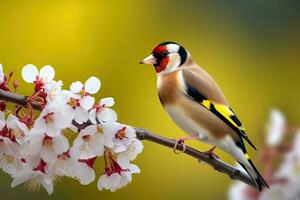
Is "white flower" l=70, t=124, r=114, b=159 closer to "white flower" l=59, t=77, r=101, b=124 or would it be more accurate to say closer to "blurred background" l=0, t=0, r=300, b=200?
"white flower" l=59, t=77, r=101, b=124

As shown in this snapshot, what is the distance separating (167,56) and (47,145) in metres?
0.34

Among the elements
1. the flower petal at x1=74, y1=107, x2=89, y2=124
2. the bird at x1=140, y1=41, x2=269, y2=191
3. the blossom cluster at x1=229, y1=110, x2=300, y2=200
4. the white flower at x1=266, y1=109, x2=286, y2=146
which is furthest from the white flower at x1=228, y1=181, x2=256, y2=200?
the flower petal at x1=74, y1=107, x2=89, y2=124

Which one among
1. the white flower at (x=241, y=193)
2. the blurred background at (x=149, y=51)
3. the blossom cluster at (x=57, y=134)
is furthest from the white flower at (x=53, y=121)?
the blurred background at (x=149, y=51)

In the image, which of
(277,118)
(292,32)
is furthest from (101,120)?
(292,32)

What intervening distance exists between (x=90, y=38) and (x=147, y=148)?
0.53m

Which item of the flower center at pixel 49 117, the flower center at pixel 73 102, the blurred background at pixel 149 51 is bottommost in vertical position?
the blurred background at pixel 149 51

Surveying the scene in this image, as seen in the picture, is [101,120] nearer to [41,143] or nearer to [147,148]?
[41,143]

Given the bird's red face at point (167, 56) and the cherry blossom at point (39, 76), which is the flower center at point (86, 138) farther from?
the bird's red face at point (167, 56)

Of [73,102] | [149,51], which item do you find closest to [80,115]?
[73,102]

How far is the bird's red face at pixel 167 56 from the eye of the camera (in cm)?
103

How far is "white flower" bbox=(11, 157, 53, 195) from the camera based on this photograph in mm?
756

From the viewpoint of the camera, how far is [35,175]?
2.50 ft

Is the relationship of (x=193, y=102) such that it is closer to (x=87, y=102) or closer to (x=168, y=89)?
(x=168, y=89)

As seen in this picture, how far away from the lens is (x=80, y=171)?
2.55ft
